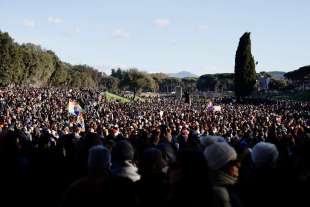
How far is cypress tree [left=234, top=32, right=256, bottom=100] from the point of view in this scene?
2872 inches

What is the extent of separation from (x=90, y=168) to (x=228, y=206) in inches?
42.8

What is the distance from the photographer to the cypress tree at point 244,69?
72938 millimetres

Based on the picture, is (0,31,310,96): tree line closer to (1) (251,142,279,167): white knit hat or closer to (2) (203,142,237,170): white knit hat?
(1) (251,142,279,167): white knit hat

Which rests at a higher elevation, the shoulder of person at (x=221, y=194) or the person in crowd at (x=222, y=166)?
the person in crowd at (x=222, y=166)

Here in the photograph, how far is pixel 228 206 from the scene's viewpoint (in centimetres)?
369

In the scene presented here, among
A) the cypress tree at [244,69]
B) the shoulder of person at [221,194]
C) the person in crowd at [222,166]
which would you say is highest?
the cypress tree at [244,69]

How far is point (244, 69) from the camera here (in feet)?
239

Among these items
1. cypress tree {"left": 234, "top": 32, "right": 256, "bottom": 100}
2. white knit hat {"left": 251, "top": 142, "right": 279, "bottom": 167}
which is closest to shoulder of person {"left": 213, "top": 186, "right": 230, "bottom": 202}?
white knit hat {"left": 251, "top": 142, "right": 279, "bottom": 167}

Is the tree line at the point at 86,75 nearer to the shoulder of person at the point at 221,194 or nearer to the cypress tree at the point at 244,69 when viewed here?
the cypress tree at the point at 244,69

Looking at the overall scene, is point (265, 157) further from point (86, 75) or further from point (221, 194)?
point (86, 75)

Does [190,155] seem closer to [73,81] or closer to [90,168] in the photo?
[90,168]

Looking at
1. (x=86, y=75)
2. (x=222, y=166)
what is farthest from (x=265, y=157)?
(x=86, y=75)

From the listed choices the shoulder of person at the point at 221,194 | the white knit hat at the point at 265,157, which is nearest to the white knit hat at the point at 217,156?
the shoulder of person at the point at 221,194

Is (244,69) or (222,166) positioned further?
(244,69)
